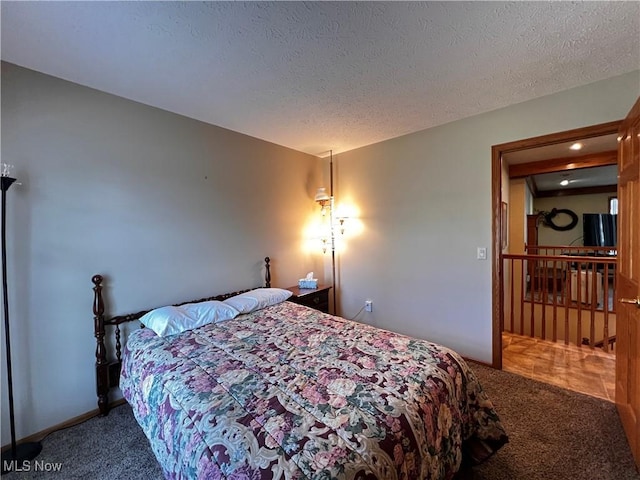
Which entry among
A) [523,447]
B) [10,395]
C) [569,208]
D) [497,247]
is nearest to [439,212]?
[497,247]

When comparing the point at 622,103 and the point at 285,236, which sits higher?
the point at 622,103

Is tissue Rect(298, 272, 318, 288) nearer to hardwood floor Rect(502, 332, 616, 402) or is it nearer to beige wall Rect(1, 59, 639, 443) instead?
beige wall Rect(1, 59, 639, 443)

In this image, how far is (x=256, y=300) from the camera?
255 cm

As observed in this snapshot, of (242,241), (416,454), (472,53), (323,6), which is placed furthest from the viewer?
(242,241)

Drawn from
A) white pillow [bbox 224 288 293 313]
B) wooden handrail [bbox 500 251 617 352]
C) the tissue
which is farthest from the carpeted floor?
the tissue

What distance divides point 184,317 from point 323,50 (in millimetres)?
2046

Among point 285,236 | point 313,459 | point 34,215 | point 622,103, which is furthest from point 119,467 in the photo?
point 622,103

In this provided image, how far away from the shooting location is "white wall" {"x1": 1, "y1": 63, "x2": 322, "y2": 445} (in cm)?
182

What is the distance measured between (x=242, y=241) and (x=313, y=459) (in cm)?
239

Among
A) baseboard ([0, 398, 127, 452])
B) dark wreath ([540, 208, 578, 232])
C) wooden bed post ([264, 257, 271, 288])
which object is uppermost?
dark wreath ([540, 208, 578, 232])

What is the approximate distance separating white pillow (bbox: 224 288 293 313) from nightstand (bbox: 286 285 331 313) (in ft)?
0.77

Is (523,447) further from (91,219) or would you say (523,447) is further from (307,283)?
(91,219)

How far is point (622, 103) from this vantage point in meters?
2.04

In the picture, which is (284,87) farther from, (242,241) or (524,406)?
(524,406)
